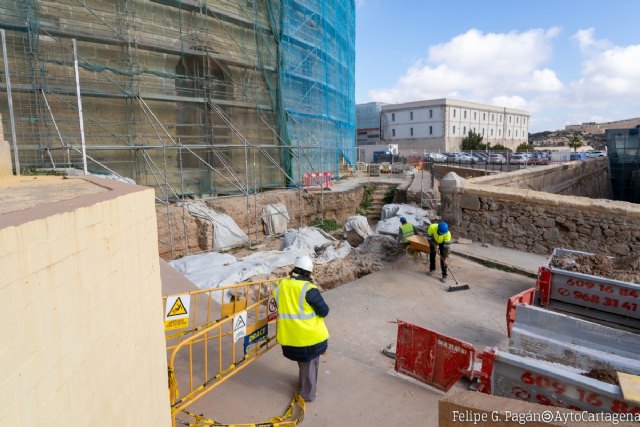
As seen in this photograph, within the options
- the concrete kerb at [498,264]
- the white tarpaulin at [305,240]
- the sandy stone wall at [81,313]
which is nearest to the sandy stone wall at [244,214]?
the white tarpaulin at [305,240]

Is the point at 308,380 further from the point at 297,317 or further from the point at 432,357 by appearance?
the point at 432,357

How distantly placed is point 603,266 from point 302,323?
461 centimetres

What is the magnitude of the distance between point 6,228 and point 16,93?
11506 mm

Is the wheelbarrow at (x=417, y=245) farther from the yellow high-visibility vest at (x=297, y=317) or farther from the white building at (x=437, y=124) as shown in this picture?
the white building at (x=437, y=124)

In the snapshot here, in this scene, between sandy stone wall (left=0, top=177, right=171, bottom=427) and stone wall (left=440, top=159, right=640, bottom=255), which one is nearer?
sandy stone wall (left=0, top=177, right=171, bottom=427)

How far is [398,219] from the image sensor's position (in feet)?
40.8

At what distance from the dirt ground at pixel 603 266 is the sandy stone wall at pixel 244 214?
9.06 meters

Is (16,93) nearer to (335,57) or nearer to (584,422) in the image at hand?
(584,422)

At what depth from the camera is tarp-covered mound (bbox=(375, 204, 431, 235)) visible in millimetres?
10486

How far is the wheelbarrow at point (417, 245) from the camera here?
805cm

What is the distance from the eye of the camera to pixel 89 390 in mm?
2188

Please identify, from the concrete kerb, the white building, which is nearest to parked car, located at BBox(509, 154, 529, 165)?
the white building

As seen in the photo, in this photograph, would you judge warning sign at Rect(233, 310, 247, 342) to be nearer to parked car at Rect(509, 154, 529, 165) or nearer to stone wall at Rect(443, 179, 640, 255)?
stone wall at Rect(443, 179, 640, 255)

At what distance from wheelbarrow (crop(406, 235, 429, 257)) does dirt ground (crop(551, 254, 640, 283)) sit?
87.8 inches
